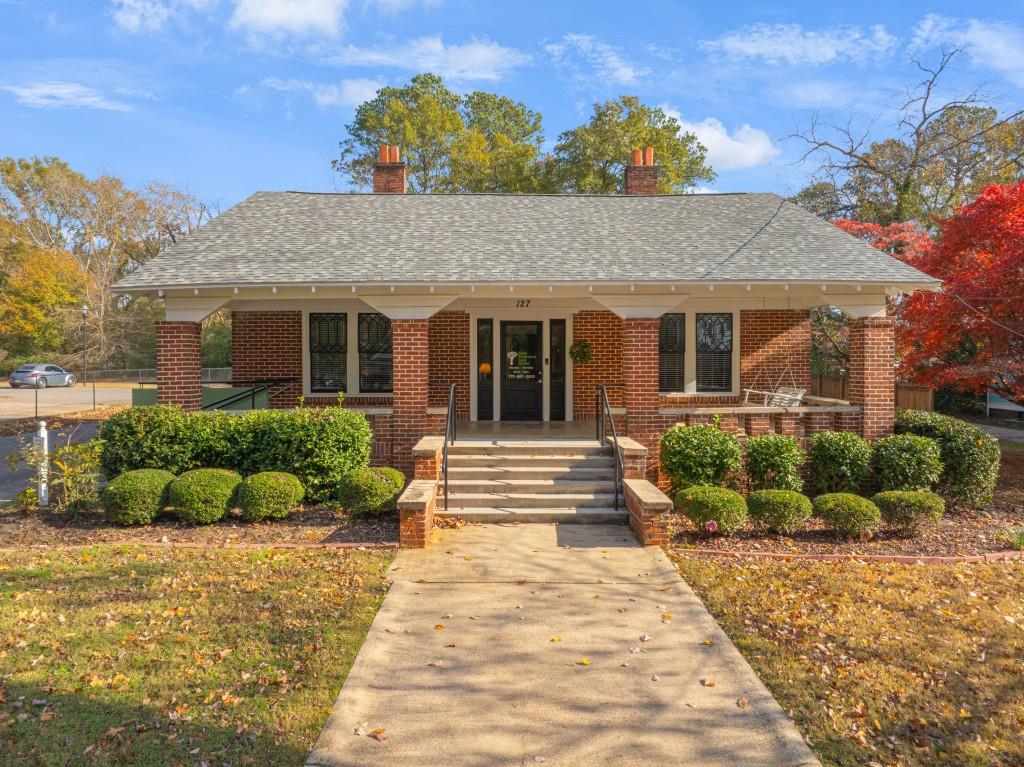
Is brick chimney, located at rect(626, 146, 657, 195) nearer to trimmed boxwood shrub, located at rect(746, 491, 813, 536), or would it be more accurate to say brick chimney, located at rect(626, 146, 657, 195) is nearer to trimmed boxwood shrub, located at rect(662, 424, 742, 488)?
trimmed boxwood shrub, located at rect(662, 424, 742, 488)

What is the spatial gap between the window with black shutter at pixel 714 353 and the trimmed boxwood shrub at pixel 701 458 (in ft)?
13.2

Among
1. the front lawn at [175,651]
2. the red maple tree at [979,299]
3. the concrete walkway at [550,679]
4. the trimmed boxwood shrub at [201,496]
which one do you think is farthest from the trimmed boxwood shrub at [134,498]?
the red maple tree at [979,299]

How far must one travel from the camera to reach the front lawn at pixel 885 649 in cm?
392

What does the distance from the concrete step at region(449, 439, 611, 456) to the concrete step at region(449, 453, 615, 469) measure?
0.06m

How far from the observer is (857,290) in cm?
1025

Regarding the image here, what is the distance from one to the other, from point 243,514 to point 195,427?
5.03 feet

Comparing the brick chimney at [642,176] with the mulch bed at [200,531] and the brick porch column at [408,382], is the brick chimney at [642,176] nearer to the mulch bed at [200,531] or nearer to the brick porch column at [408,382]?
Result: the brick porch column at [408,382]

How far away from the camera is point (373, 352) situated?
12844 mm

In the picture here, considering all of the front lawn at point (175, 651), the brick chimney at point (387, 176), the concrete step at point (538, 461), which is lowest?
the front lawn at point (175, 651)

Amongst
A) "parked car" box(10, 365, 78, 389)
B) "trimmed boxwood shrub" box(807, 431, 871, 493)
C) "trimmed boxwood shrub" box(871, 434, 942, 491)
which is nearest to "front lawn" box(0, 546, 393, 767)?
"trimmed boxwood shrub" box(807, 431, 871, 493)

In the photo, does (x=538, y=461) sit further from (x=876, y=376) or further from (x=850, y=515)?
(x=876, y=376)

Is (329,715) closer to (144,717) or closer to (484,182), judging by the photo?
(144,717)

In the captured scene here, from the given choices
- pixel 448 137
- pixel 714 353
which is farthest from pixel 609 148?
pixel 714 353

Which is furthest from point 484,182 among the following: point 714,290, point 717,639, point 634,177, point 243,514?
point 717,639
